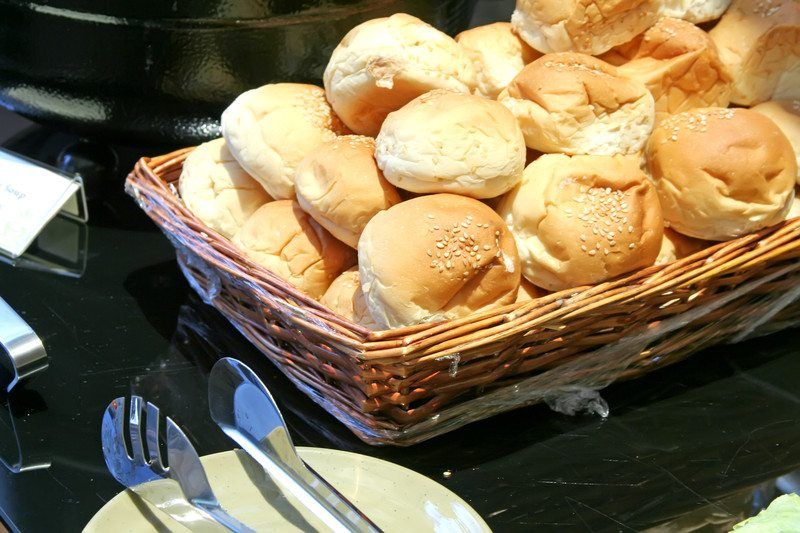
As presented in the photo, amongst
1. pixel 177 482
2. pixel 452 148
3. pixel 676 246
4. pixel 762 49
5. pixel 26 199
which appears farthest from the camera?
pixel 26 199

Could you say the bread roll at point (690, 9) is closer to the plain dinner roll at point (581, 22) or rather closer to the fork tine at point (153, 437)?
the plain dinner roll at point (581, 22)

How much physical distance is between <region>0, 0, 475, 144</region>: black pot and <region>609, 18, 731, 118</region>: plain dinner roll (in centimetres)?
43

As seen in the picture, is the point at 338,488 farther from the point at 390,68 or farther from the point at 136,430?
Answer: the point at 390,68

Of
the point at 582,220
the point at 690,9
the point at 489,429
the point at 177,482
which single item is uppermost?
the point at 690,9

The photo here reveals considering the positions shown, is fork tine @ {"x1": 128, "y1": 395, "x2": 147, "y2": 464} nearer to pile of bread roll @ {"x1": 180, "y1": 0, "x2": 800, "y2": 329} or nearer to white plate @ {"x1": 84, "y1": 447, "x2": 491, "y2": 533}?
white plate @ {"x1": 84, "y1": 447, "x2": 491, "y2": 533}

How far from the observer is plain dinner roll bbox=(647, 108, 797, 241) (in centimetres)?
108

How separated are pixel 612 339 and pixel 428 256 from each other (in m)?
0.27

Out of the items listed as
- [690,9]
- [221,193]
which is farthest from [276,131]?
[690,9]

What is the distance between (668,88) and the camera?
4.03 feet

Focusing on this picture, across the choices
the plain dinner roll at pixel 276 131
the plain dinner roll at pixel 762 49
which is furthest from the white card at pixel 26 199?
the plain dinner roll at pixel 762 49

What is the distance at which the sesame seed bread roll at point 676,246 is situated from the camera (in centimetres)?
114

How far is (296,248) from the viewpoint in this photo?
1120mm

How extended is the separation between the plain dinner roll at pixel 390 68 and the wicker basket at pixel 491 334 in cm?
26

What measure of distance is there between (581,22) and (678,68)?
0.48ft
